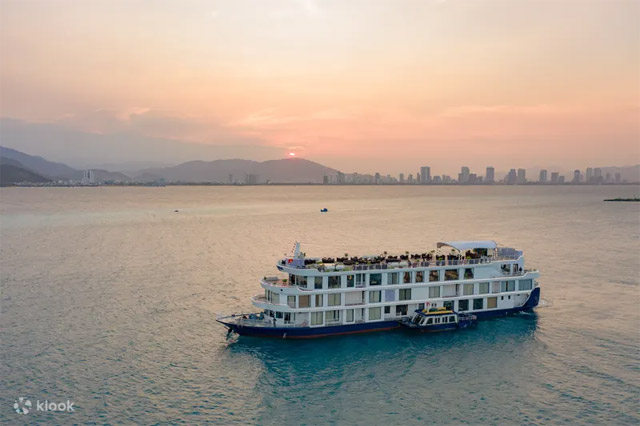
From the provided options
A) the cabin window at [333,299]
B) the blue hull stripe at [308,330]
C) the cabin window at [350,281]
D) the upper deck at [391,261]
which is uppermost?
the upper deck at [391,261]

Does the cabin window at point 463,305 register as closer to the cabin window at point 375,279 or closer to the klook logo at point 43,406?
the cabin window at point 375,279

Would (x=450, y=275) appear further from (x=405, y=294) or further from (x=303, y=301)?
(x=303, y=301)

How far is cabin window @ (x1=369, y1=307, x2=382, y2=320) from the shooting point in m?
47.4

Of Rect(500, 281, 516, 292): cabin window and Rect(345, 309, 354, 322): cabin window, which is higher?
Rect(500, 281, 516, 292): cabin window

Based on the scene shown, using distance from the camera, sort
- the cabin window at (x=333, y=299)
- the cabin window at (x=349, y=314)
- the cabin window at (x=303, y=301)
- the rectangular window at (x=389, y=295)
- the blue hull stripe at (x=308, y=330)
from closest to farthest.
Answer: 1. the blue hull stripe at (x=308, y=330)
2. the cabin window at (x=303, y=301)
3. the cabin window at (x=333, y=299)
4. the cabin window at (x=349, y=314)
5. the rectangular window at (x=389, y=295)

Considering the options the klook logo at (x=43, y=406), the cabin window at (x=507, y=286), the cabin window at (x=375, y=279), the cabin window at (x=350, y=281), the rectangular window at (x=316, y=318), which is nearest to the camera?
the klook logo at (x=43, y=406)

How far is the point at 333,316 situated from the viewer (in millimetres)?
46219

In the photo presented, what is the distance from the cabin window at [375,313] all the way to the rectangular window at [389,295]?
51.4 inches

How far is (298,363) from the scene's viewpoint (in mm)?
39781

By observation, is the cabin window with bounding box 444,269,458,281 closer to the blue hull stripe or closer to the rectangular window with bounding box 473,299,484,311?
the rectangular window with bounding box 473,299,484,311

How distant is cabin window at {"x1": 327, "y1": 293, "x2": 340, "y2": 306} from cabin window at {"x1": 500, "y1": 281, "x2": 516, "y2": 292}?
1981 cm

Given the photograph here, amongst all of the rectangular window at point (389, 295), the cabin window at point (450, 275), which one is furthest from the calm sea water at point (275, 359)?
the cabin window at point (450, 275)

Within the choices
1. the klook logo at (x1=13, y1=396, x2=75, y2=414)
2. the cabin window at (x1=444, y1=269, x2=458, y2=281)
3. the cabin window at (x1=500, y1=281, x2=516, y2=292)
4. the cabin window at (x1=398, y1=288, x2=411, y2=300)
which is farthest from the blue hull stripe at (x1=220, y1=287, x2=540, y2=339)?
the klook logo at (x1=13, y1=396, x2=75, y2=414)

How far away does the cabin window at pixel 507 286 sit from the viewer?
5269 cm
